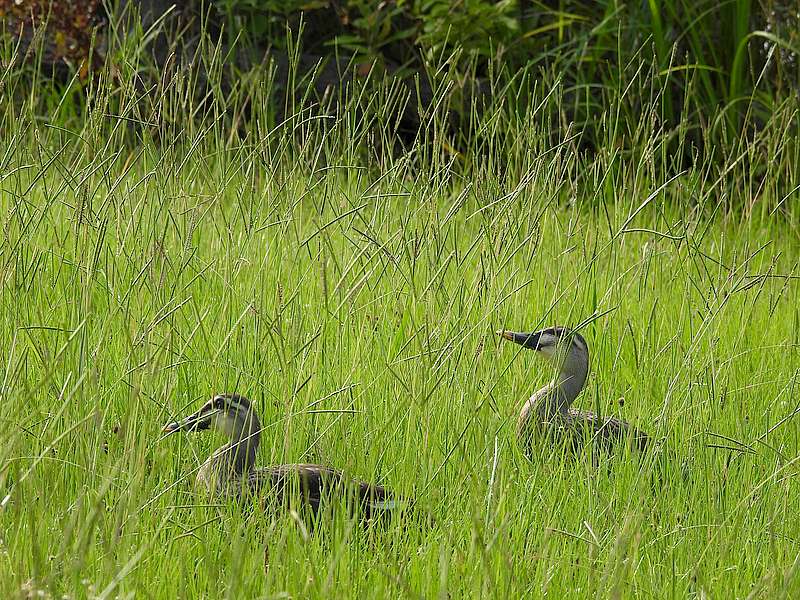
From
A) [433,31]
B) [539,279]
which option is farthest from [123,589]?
[433,31]

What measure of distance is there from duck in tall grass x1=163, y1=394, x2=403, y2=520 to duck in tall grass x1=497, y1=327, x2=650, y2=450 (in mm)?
504

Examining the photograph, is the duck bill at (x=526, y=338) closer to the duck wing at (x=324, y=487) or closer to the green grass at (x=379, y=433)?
the green grass at (x=379, y=433)

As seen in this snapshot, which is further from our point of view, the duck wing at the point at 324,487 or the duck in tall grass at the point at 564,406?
→ the duck in tall grass at the point at 564,406

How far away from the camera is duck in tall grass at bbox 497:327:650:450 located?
269cm

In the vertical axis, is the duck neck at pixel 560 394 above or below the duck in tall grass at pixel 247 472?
above

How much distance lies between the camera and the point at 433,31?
6160 mm

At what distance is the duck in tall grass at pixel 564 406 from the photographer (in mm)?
2688

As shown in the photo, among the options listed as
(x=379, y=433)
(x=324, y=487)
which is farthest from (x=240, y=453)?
(x=324, y=487)

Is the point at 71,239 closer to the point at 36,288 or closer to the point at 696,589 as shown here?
the point at 36,288

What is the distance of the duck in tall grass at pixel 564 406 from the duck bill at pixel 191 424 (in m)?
0.67

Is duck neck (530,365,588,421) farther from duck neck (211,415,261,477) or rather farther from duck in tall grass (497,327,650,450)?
duck neck (211,415,261,477)

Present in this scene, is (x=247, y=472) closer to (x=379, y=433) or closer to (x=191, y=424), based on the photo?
(x=191, y=424)

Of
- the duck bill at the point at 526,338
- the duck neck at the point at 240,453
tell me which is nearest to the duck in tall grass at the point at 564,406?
the duck bill at the point at 526,338

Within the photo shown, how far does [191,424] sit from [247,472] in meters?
0.17
